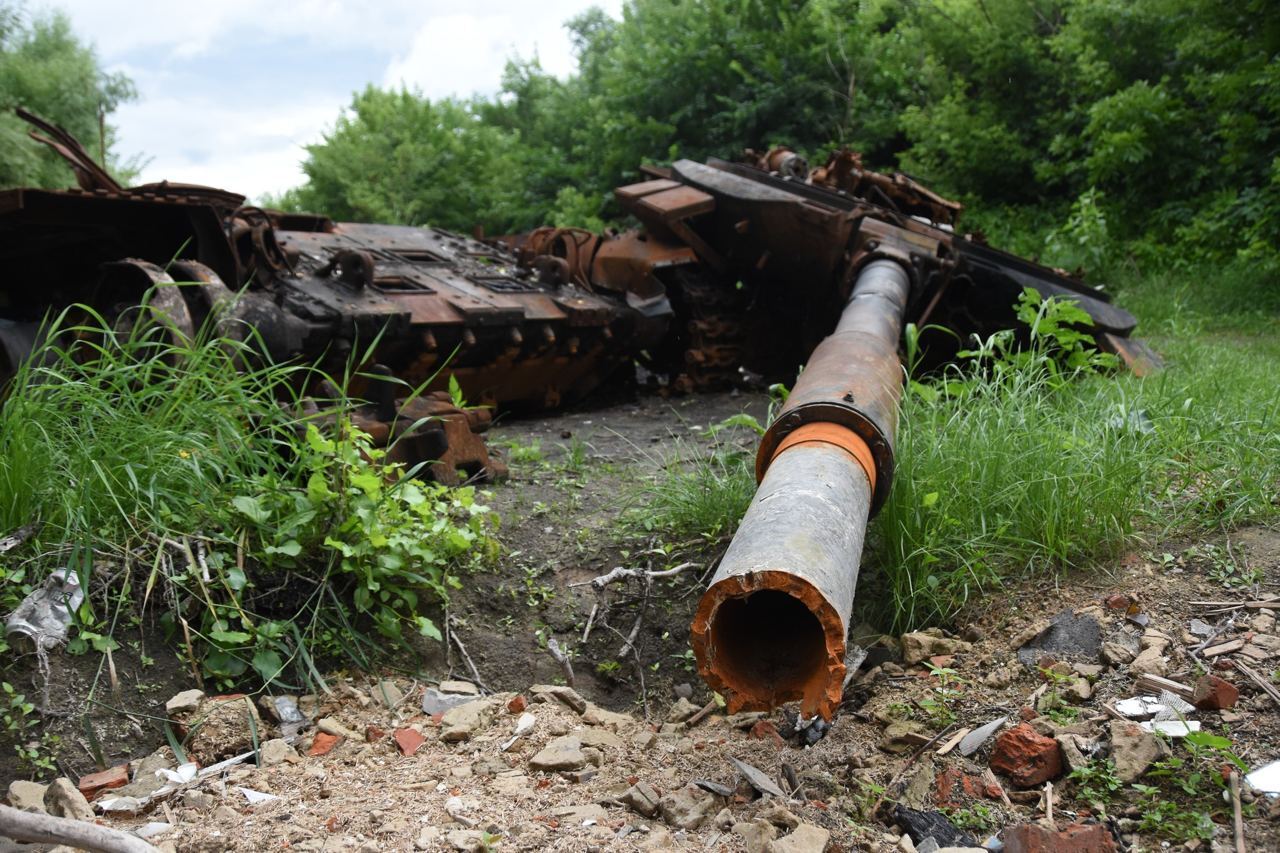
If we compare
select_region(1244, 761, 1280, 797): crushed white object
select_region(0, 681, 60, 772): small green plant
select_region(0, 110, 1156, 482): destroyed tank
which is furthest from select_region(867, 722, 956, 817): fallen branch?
select_region(0, 110, 1156, 482): destroyed tank

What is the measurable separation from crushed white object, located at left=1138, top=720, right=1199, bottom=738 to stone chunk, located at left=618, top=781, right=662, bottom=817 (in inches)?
41.5

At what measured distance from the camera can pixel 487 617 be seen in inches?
142

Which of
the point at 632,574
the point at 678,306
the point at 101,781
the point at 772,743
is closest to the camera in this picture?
the point at 101,781

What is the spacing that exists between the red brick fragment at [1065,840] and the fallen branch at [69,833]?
156 cm

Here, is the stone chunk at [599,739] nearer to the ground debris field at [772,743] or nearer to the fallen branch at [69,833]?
the ground debris field at [772,743]

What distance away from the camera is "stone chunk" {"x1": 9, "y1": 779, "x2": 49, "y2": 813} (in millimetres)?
2383

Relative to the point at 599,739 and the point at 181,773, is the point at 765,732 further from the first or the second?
the point at 181,773

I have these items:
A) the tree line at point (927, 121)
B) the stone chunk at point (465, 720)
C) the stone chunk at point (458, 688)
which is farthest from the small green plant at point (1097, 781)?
the tree line at point (927, 121)

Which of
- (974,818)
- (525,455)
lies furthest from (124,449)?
(974,818)

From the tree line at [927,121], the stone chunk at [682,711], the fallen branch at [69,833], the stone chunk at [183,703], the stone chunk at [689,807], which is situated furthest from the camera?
the tree line at [927,121]

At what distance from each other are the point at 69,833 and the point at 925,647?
6.89 ft

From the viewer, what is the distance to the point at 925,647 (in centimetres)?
301

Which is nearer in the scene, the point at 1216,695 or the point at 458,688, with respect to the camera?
the point at 1216,695

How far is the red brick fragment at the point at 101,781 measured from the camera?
2.54 m
